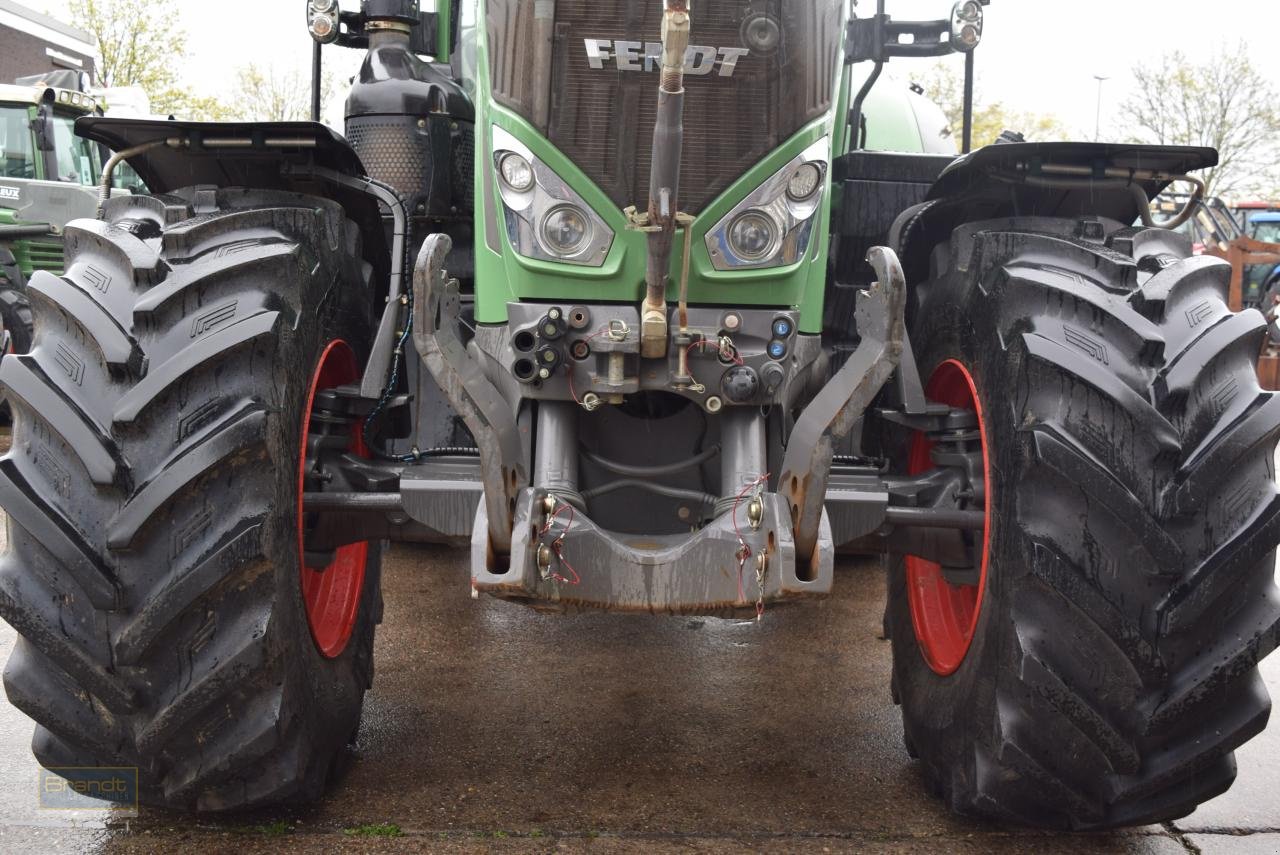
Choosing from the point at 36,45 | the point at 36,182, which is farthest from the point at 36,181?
the point at 36,45

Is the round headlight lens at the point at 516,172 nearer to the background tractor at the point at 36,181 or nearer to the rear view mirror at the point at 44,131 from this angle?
the background tractor at the point at 36,181

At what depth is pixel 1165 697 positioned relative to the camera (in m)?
2.83

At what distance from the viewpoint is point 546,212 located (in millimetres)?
3066

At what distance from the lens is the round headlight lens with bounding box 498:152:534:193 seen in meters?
3.05

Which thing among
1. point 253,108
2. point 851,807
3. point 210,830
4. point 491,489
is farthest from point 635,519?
point 253,108

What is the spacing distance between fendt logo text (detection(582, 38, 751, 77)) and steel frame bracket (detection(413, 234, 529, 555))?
23.8 inches

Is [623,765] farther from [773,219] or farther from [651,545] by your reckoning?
[773,219]

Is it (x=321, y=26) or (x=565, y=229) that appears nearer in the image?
(x=565, y=229)

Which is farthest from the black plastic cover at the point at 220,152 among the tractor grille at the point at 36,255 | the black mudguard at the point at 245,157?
the tractor grille at the point at 36,255

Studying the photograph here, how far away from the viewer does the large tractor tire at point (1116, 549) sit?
109 inches

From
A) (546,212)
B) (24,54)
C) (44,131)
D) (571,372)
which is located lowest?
(571,372)

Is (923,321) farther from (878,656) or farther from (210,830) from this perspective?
(210,830)

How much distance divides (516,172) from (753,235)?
645 mm

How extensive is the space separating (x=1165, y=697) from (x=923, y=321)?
1.39m
